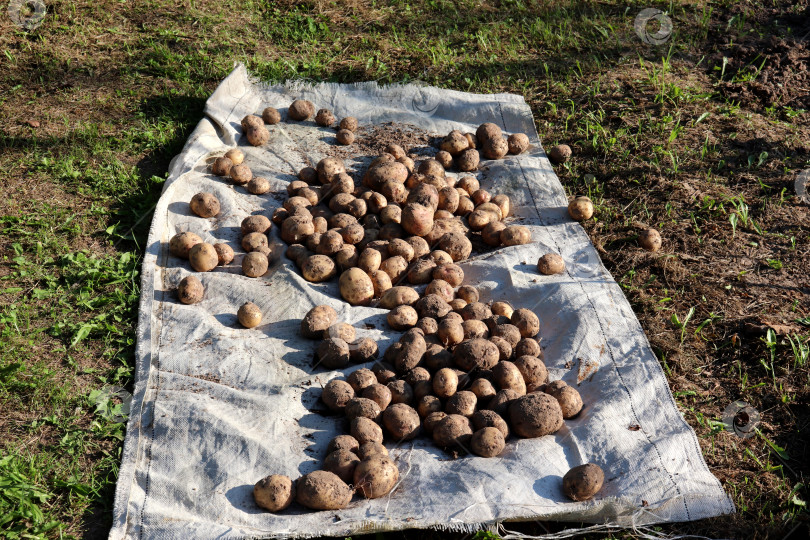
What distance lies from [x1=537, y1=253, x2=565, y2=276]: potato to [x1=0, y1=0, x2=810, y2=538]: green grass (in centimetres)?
42

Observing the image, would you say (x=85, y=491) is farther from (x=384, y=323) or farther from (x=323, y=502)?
(x=384, y=323)

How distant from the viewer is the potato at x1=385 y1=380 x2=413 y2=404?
3.33 metres

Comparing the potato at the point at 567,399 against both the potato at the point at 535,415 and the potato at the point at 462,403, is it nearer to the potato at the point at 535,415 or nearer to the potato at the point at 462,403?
the potato at the point at 535,415

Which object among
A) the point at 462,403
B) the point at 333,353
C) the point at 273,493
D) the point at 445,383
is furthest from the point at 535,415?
the point at 273,493

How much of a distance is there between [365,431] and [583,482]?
99 cm

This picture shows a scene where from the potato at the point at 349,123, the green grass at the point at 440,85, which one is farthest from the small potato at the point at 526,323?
the potato at the point at 349,123

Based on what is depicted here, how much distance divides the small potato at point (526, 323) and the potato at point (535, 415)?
59 centimetres

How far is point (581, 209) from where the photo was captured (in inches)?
183

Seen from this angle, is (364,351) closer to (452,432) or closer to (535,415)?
(452,432)

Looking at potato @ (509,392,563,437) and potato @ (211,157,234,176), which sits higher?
potato @ (211,157,234,176)

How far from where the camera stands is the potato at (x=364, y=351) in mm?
3547

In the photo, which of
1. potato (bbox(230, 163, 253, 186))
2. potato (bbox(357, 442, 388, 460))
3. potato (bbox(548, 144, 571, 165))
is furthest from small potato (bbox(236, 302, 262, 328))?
potato (bbox(548, 144, 571, 165))

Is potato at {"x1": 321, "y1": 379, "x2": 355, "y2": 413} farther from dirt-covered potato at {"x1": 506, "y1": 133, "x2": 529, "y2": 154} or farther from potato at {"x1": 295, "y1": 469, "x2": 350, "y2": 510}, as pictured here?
dirt-covered potato at {"x1": 506, "y1": 133, "x2": 529, "y2": 154}

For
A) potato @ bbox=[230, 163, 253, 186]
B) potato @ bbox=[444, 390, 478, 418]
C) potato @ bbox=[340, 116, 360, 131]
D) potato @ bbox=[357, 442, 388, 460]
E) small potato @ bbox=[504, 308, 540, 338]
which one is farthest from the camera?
potato @ bbox=[340, 116, 360, 131]
